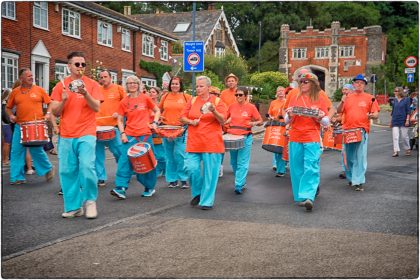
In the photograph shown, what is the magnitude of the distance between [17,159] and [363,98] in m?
6.51

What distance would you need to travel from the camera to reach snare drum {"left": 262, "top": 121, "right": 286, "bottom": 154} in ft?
34.0

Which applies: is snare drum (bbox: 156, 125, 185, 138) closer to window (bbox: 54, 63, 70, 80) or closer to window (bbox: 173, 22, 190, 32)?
window (bbox: 54, 63, 70, 80)

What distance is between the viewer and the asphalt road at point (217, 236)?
483 cm

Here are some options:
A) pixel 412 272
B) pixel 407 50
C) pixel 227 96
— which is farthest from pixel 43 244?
pixel 407 50

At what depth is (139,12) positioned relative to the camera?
2434 inches

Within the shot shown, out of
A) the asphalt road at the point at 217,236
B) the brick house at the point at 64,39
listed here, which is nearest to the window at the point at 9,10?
the brick house at the point at 64,39

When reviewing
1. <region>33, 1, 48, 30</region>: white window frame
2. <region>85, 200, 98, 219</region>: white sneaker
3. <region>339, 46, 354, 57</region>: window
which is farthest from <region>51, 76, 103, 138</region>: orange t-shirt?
<region>339, 46, 354, 57</region>: window

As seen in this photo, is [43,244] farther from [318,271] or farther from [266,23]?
[266,23]

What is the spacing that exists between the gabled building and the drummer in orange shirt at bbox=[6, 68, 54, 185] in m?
42.7

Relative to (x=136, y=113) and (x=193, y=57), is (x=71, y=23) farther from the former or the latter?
(x=136, y=113)

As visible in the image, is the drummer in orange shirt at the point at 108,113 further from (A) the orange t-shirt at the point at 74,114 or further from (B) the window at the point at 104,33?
(B) the window at the point at 104,33

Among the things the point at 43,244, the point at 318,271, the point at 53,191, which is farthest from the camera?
the point at 53,191

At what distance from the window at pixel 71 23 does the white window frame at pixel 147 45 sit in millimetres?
7939

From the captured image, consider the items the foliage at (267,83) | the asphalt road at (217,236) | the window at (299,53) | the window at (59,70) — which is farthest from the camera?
the window at (299,53)
